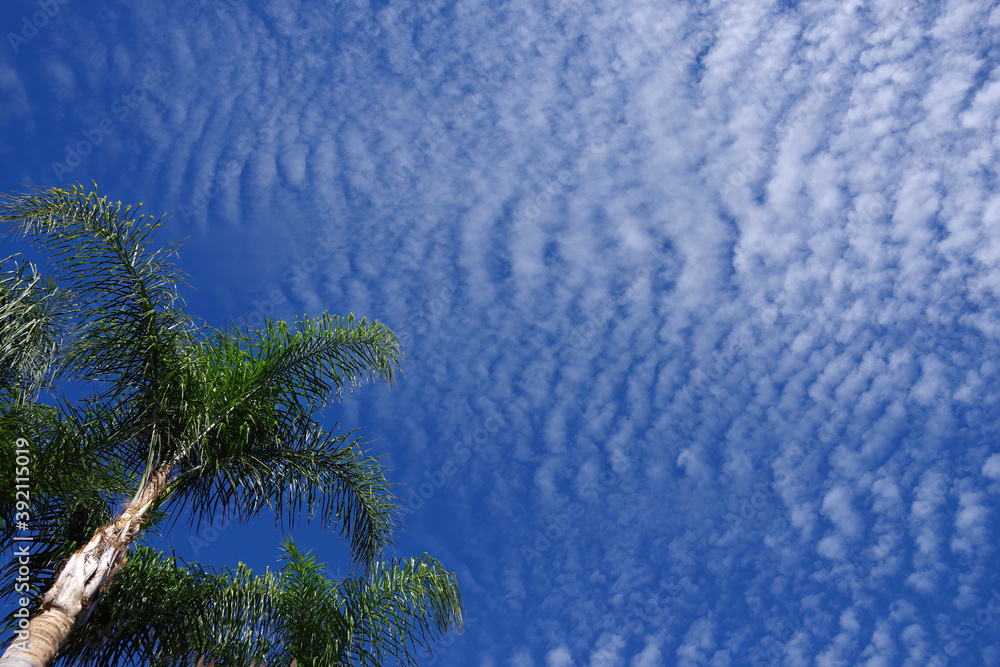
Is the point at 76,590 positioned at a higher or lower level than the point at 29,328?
lower

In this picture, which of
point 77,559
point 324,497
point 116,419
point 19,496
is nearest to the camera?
point 77,559

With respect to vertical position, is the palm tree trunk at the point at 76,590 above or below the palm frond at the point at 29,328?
below

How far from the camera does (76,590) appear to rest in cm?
588

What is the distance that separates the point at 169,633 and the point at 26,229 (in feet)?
16.7

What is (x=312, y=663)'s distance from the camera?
27.8ft

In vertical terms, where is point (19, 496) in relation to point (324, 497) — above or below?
below

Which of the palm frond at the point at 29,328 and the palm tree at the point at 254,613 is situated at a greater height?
the palm frond at the point at 29,328

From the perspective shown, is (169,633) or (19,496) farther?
(169,633)

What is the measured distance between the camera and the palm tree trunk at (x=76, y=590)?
17.9ft

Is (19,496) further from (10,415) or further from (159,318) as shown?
(159,318)

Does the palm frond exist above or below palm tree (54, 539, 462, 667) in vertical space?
above

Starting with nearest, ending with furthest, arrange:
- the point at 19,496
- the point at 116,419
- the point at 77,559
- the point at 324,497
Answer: the point at 77,559, the point at 19,496, the point at 116,419, the point at 324,497

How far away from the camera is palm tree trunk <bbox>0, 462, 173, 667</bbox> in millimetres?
5446

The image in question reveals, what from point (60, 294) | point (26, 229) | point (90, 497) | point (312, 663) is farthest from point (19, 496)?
point (312, 663)
